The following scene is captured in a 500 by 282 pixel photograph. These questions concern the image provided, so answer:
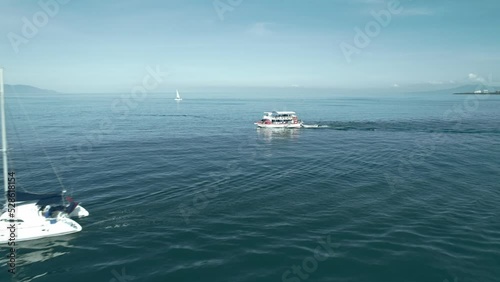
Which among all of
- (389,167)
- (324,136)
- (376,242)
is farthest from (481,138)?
(376,242)

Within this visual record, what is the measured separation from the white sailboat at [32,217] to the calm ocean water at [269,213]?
1369 mm

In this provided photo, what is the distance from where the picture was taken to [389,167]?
55.6 metres

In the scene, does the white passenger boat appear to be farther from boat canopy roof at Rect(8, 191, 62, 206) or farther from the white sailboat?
the white sailboat

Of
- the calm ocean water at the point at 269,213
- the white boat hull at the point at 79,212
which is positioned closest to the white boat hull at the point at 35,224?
the calm ocean water at the point at 269,213

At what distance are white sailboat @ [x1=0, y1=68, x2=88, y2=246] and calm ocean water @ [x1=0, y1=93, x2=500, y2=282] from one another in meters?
1.37

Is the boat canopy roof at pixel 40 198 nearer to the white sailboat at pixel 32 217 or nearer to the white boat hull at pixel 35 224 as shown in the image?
the white sailboat at pixel 32 217

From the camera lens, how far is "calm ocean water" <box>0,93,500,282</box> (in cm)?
2525

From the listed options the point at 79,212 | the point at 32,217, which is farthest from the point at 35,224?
the point at 79,212

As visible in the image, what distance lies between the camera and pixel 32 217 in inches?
1212

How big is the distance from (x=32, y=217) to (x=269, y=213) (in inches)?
993

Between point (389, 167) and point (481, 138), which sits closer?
point (389, 167)

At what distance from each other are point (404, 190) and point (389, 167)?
13.6 metres

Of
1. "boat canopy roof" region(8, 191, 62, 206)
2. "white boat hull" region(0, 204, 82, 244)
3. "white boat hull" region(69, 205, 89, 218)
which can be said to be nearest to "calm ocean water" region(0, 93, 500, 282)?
"white boat hull" region(69, 205, 89, 218)

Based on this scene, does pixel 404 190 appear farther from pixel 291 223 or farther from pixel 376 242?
pixel 291 223
